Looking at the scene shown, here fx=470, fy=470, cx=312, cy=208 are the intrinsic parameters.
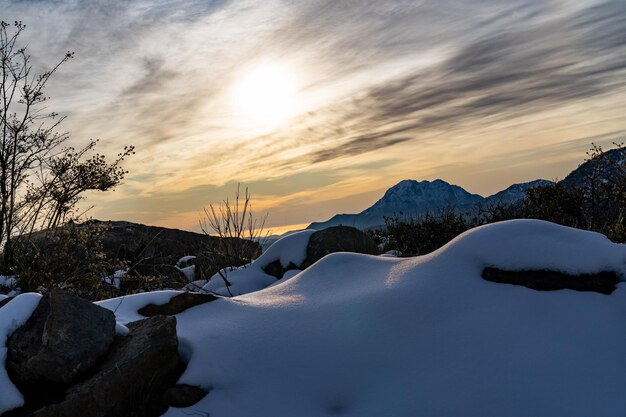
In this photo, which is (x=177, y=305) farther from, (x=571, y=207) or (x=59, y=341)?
(x=571, y=207)

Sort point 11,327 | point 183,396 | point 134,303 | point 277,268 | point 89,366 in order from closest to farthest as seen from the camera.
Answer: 1. point 183,396
2. point 89,366
3. point 11,327
4. point 134,303
5. point 277,268

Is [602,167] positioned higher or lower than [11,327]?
higher

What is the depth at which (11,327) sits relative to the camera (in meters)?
2.99

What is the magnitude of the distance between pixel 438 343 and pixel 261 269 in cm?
512

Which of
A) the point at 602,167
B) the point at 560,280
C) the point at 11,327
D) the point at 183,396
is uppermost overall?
the point at 602,167

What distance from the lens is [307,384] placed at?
2.77 m

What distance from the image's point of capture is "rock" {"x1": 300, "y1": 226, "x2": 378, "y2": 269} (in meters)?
7.61

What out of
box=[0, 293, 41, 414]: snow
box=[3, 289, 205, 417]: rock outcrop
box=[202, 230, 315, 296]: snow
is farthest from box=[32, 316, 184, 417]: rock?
box=[202, 230, 315, 296]: snow

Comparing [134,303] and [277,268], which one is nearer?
[134,303]

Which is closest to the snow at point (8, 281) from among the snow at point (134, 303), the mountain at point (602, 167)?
the snow at point (134, 303)

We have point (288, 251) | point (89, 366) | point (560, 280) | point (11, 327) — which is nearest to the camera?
point (89, 366)

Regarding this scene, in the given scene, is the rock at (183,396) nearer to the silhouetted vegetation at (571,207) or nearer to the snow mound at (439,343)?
the snow mound at (439,343)

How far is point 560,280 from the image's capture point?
3223 millimetres

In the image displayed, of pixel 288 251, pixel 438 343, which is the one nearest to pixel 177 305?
pixel 438 343
